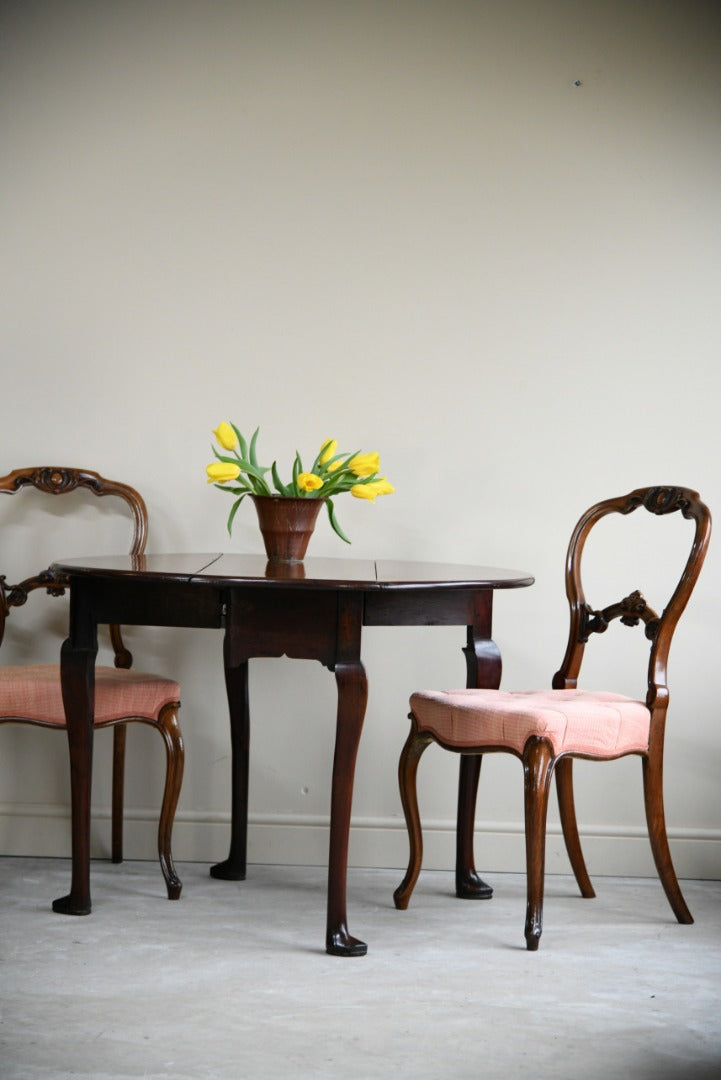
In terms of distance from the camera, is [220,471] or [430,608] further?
[220,471]

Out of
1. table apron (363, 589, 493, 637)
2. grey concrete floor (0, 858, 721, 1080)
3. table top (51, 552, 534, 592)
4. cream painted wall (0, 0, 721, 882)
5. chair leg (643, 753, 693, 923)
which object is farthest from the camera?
cream painted wall (0, 0, 721, 882)

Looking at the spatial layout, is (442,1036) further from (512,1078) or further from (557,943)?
(557,943)

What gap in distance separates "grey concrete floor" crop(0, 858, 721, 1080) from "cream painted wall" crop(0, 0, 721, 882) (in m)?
0.49

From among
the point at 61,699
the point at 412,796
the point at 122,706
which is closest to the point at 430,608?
the point at 412,796

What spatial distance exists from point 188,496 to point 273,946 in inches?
52.9

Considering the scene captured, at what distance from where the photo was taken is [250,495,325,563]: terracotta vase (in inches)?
108

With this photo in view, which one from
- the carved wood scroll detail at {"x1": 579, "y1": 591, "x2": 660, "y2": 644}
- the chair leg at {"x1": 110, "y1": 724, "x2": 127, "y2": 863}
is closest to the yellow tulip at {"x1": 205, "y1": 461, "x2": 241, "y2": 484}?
the chair leg at {"x1": 110, "y1": 724, "x2": 127, "y2": 863}

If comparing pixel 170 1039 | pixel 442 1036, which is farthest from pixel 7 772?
pixel 442 1036

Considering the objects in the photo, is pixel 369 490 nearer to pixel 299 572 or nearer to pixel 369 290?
pixel 299 572

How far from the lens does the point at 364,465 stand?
277 cm

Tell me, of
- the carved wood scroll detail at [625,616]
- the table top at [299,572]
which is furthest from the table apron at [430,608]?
the carved wood scroll detail at [625,616]

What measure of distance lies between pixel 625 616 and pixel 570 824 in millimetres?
573

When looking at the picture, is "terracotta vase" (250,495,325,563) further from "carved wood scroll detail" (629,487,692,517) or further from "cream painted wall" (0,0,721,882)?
"carved wood scroll detail" (629,487,692,517)

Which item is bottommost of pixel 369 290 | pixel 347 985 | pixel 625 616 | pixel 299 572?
pixel 347 985
